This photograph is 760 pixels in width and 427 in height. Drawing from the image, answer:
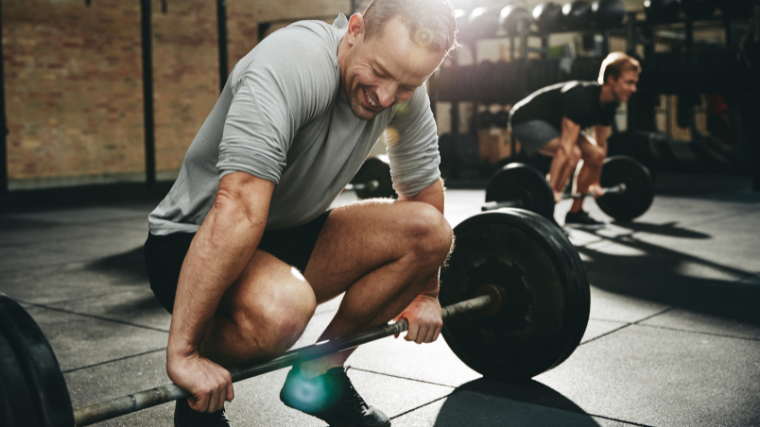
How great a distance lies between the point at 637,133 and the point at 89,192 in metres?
6.19

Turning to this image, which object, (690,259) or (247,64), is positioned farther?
(690,259)

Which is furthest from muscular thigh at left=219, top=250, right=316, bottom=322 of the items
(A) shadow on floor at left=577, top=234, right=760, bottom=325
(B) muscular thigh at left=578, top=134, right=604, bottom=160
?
(B) muscular thigh at left=578, top=134, right=604, bottom=160

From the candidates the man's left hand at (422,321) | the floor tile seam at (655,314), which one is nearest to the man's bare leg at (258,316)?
the man's left hand at (422,321)

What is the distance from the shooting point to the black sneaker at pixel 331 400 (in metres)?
1.44

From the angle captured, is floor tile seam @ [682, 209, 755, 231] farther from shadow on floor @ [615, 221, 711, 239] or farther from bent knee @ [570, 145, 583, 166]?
bent knee @ [570, 145, 583, 166]

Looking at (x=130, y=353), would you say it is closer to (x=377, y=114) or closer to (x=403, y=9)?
(x=377, y=114)

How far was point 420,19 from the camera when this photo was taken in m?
1.17

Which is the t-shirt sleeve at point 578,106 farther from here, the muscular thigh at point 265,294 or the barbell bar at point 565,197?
the muscular thigh at point 265,294

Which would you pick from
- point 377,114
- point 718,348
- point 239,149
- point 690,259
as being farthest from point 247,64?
point 690,259

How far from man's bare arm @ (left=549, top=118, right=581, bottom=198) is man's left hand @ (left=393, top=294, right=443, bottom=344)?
114 inches

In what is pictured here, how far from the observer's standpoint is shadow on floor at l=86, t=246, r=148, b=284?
3213mm

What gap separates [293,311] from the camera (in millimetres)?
1199

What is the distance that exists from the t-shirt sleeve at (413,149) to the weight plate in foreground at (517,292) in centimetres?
25

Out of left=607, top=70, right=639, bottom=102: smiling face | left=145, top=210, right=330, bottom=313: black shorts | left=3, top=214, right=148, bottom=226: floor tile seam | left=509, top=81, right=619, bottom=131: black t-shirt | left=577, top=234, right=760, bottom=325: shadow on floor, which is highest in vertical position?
left=607, top=70, right=639, bottom=102: smiling face
